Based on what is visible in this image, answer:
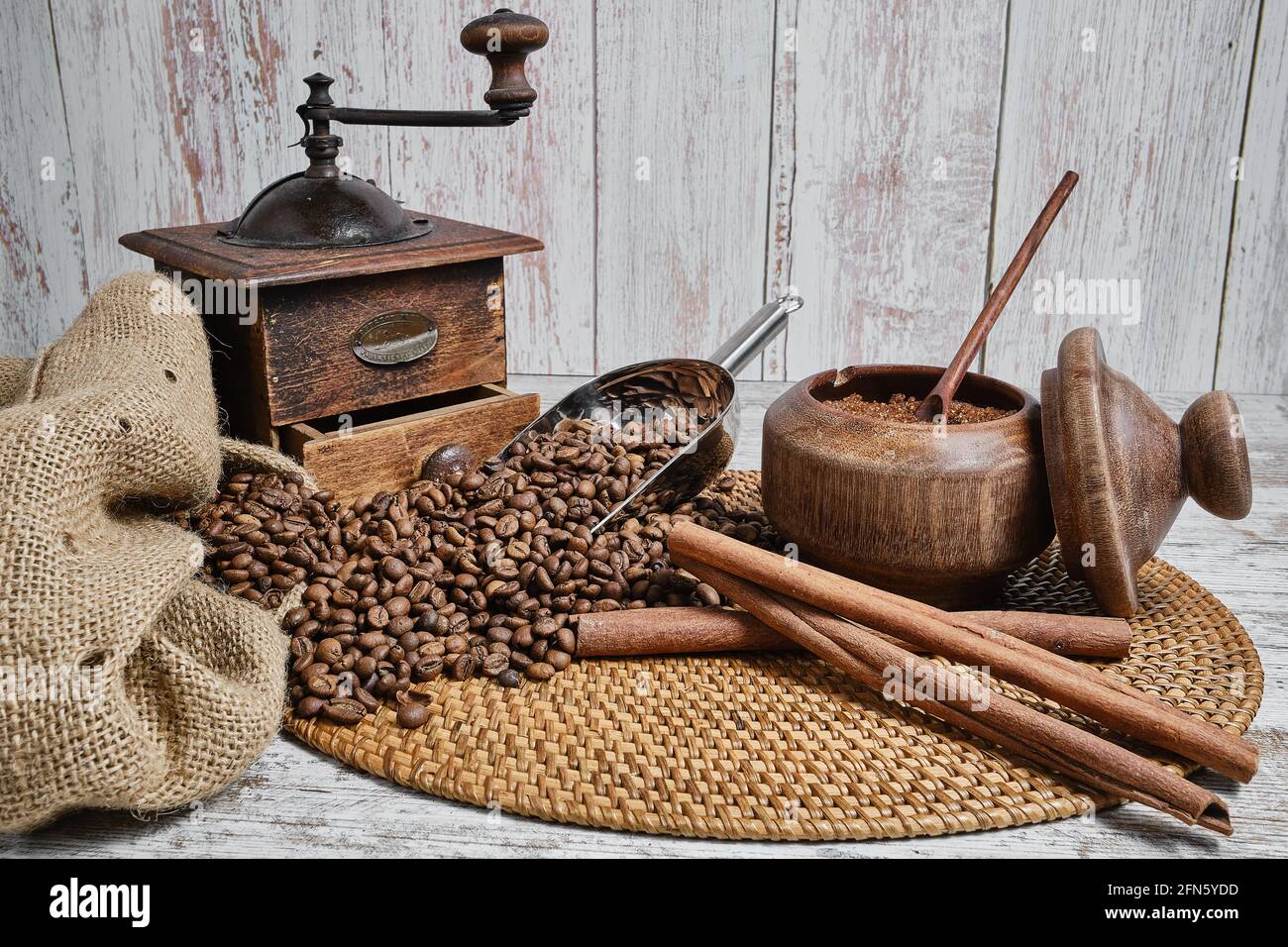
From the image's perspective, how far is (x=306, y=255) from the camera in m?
1.74

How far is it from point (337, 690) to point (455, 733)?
16cm

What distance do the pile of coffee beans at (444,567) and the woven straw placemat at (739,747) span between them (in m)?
0.05

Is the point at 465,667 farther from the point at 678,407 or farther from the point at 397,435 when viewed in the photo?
the point at 678,407

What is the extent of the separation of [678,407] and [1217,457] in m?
0.81

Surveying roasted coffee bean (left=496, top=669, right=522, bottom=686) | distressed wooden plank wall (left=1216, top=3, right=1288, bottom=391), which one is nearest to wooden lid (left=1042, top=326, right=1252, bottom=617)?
roasted coffee bean (left=496, top=669, right=522, bottom=686)

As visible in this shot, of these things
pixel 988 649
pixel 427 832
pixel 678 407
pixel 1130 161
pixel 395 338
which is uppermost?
pixel 1130 161

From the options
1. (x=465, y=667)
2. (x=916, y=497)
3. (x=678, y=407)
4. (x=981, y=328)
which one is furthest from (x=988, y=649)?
(x=678, y=407)

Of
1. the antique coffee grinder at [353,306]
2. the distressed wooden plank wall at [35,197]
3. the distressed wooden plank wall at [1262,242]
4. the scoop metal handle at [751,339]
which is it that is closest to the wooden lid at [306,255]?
the antique coffee grinder at [353,306]

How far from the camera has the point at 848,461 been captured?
1446 millimetres

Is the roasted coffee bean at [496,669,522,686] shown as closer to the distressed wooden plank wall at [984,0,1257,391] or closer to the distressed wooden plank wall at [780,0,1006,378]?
the distressed wooden plank wall at [780,0,1006,378]

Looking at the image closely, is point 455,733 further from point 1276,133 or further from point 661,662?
point 1276,133

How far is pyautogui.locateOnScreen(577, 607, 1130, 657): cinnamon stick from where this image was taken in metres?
1.44

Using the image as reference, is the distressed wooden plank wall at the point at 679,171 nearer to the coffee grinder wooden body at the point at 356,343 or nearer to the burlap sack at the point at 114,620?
the coffee grinder wooden body at the point at 356,343

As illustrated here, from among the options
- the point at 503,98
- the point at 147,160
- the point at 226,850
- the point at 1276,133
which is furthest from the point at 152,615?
the point at 1276,133
